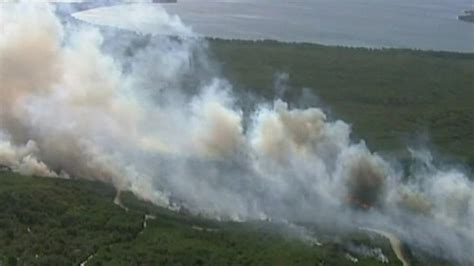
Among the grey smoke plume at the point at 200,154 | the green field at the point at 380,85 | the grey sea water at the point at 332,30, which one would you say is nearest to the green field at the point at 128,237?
the grey smoke plume at the point at 200,154

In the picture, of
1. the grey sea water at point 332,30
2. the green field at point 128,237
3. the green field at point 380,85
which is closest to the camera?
the green field at point 128,237

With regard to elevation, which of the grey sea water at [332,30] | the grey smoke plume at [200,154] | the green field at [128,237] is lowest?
the green field at [128,237]

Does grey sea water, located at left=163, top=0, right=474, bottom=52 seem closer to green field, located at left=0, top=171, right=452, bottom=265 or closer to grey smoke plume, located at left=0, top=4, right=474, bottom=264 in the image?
grey smoke plume, located at left=0, top=4, right=474, bottom=264

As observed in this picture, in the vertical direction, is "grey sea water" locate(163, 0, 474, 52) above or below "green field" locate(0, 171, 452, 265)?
above

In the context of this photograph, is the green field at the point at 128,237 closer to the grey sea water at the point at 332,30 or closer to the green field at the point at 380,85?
the green field at the point at 380,85

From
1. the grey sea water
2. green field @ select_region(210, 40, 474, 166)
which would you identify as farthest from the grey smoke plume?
the grey sea water

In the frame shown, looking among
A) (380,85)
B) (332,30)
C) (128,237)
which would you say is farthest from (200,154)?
(332,30)

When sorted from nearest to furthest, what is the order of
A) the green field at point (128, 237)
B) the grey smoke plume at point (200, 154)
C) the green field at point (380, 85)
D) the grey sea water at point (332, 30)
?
the green field at point (128, 237), the grey smoke plume at point (200, 154), the green field at point (380, 85), the grey sea water at point (332, 30)

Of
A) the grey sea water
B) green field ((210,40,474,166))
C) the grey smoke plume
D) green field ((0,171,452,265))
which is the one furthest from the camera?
the grey sea water
